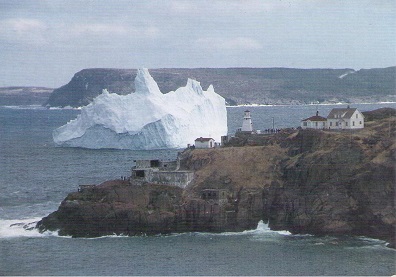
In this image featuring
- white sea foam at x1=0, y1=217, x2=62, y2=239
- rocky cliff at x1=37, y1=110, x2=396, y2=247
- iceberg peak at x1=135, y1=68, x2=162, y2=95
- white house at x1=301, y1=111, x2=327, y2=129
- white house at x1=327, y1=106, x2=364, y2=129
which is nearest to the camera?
rocky cliff at x1=37, y1=110, x2=396, y2=247

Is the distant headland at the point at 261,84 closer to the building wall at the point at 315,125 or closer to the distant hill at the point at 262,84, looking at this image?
the distant hill at the point at 262,84

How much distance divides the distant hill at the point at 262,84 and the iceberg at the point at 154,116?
45.3 m

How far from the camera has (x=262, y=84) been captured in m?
134

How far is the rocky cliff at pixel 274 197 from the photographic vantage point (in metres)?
39.6

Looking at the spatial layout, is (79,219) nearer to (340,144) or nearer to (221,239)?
(221,239)

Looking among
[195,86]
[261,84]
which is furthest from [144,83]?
[261,84]

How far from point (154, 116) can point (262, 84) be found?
72318 mm

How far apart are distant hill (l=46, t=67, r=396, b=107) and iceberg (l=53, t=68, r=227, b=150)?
149 feet

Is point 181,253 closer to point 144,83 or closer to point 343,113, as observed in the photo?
point 343,113

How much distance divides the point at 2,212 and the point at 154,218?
323 inches

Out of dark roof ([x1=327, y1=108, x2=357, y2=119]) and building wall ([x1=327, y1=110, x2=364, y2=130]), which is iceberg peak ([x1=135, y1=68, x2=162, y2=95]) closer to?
dark roof ([x1=327, y1=108, x2=357, y2=119])

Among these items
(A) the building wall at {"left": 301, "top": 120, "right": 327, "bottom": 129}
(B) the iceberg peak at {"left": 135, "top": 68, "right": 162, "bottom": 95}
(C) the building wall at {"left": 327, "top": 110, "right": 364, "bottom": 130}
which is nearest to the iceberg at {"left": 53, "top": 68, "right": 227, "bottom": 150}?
(B) the iceberg peak at {"left": 135, "top": 68, "right": 162, "bottom": 95}

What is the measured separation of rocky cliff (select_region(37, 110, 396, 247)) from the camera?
39.6 m

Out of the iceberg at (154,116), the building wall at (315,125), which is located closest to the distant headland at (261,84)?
the iceberg at (154,116)
